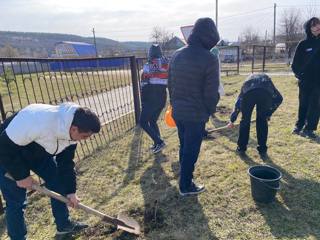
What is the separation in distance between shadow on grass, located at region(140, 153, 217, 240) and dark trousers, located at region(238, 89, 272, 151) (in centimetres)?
130

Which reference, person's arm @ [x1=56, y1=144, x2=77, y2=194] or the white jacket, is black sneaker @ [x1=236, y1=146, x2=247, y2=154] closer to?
person's arm @ [x1=56, y1=144, x2=77, y2=194]

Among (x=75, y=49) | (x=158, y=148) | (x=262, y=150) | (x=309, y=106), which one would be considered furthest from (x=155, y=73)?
(x=75, y=49)

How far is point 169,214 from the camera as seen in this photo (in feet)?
10.6

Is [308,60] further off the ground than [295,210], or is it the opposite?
[308,60]

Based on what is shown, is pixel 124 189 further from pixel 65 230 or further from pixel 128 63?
pixel 128 63

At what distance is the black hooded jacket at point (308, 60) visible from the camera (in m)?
4.64

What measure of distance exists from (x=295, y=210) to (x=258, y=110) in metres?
1.47

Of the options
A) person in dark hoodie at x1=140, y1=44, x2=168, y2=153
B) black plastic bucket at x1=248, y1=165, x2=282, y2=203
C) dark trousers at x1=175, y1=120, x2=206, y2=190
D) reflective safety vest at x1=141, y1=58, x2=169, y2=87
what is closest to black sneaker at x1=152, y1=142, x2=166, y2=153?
person in dark hoodie at x1=140, y1=44, x2=168, y2=153

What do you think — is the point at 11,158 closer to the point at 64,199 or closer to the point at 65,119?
the point at 65,119

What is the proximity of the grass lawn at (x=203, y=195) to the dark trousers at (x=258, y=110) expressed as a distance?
0.30m

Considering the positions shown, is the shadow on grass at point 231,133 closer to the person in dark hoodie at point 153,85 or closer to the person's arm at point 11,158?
the person in dark hoodie at point 153,85

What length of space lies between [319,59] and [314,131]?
→ 1.33 meters

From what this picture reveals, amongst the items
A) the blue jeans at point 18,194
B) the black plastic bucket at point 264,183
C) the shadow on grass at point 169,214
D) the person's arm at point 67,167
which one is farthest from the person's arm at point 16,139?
the black plastic bucket at point 264,183

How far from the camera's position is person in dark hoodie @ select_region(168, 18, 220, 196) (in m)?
2.99
